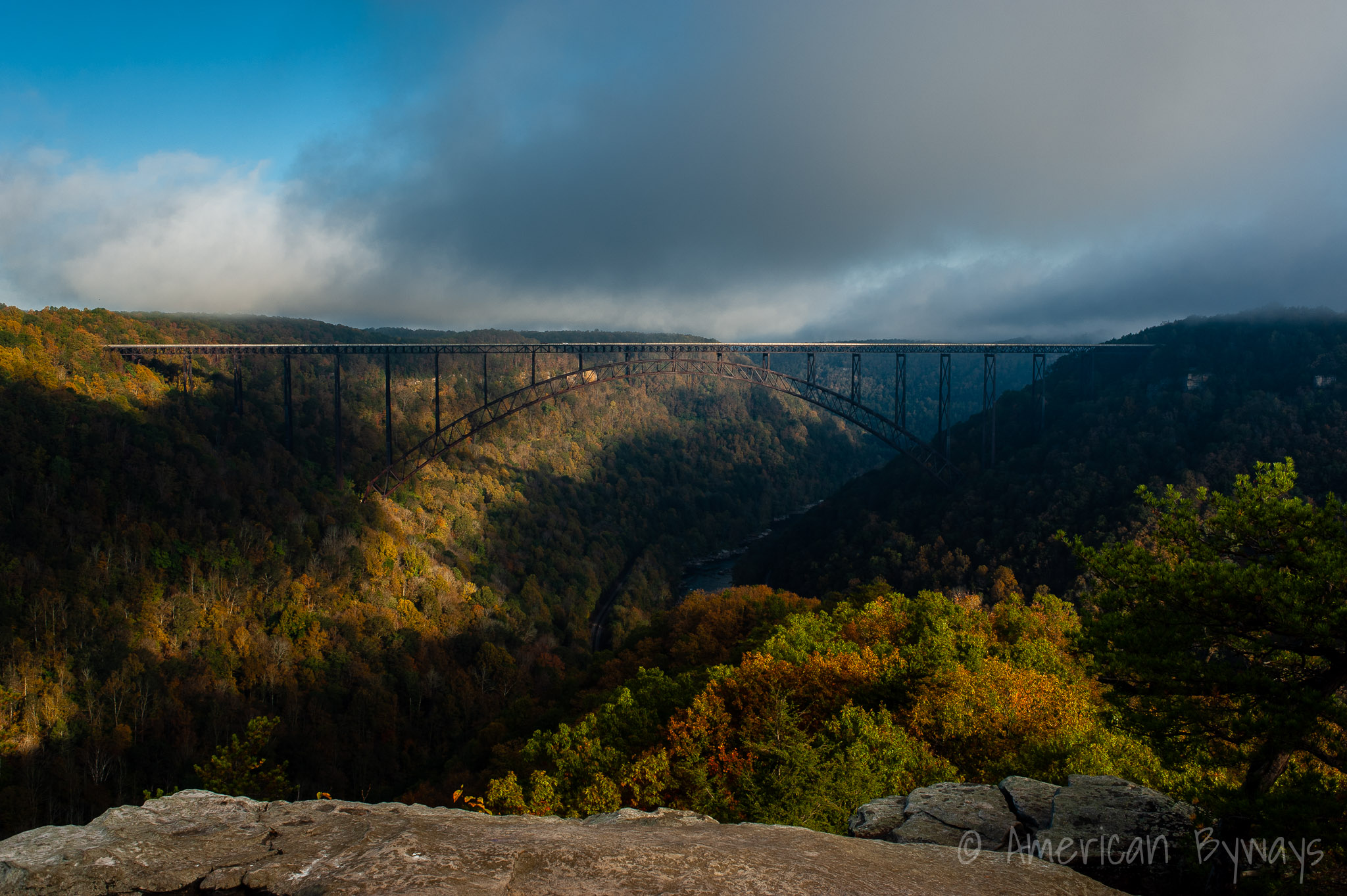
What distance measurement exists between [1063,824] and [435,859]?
7126 mm

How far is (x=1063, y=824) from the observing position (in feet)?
26.0

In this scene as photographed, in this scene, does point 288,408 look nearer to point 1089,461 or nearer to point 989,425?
point 989,425

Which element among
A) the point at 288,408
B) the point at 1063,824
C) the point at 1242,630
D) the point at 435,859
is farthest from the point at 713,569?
the point at 435,859

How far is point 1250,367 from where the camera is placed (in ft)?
191

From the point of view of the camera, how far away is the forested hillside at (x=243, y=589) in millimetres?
38625

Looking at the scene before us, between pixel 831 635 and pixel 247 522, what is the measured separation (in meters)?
47.2

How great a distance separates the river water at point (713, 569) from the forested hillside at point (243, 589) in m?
4.77

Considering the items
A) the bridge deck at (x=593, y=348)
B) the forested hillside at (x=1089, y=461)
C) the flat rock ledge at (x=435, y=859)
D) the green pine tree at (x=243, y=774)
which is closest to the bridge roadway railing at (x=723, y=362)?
the bridge deck at (x=593, y=348)

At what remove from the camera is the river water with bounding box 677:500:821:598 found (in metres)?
84.4

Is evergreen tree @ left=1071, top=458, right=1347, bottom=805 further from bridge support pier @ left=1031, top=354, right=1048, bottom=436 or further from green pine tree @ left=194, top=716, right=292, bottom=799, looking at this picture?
bridge support pier @ left=1031, top=354, right=1048, bottom=436

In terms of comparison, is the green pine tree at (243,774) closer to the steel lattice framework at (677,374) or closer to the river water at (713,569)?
the steel lattice framework at (677,374)

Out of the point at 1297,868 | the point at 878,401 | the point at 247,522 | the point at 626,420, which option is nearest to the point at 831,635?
the point at 1297,868

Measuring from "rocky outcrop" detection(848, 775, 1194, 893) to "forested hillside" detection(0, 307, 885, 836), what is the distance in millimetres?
24047

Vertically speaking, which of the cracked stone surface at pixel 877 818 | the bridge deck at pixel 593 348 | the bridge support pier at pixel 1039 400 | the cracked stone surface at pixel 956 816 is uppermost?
the bridge deck at pixel 593 348
